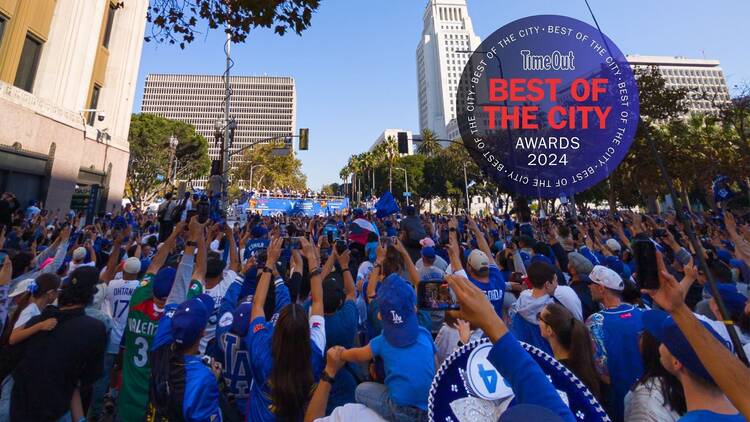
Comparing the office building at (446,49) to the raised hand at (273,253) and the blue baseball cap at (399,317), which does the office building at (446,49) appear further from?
the blue baseball cap at (399,317)

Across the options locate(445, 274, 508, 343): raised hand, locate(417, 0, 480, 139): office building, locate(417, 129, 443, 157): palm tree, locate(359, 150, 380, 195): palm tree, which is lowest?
locate(445, 274, 508, 343): raised hand

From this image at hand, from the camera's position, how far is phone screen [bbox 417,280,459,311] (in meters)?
1.92

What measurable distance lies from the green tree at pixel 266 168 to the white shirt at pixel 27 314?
201ft

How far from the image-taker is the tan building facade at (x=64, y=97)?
1552cm

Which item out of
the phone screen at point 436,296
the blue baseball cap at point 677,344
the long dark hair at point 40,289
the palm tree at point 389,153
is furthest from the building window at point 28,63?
the palm tree at point 389,153

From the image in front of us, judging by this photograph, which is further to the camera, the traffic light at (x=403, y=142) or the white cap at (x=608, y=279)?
the traffic light at (x=403, y=142)

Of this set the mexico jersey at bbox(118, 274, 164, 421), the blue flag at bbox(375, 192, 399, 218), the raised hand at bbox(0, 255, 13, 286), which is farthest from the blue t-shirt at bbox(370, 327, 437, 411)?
the blue flag at bbox(375, 192, 399, 218)

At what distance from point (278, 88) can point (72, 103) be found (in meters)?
127

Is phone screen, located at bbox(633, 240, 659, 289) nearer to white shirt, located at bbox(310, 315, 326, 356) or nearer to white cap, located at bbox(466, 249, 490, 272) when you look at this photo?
white shirt, located at bbox(310, 315, 326, 356)

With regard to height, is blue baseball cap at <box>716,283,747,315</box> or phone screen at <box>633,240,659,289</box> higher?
phone screen at <box>633,240,659,289</box>

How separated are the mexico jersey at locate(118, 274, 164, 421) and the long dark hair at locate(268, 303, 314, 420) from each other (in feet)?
6.66

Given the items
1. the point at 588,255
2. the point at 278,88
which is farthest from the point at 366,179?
the point at 278,88

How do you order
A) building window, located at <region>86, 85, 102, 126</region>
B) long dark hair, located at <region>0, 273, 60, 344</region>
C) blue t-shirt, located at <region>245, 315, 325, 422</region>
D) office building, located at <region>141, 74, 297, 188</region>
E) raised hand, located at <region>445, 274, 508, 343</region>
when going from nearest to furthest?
raised hand, located at <region>445, 274, 508, 343</region> → blue t-shirt, located at <region>245, 315, 325, 422</region> → long dark hair, located at <region>0, 273, 60, 344</region> → building window, located at <region>86, 85, 102, 126</region> → office building, located at <region>141, 74, 297, 188</region>

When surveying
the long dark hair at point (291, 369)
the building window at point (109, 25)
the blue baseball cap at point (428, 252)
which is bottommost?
the long dark hair at point (291, 369)
